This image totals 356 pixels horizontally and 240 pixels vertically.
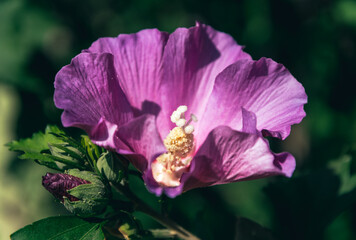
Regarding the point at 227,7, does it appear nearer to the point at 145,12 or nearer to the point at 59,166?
the point at 145,12

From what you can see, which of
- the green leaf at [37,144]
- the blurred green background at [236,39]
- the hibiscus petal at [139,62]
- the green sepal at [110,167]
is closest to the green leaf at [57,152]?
the green leaf at [37,144]

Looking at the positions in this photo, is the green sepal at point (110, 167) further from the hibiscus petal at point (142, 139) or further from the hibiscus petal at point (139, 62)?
the hibiscus petal at point (139, 62)

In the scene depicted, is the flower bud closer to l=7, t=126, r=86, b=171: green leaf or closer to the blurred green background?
l=7, t=126, r=86, b=171: green leaf

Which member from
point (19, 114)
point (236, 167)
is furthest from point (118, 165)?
point (19, 114)

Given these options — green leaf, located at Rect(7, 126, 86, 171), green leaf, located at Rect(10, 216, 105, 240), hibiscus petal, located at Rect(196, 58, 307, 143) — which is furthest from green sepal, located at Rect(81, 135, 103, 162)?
hibiscus petal, located at Rect(196, 58, 307, 143)

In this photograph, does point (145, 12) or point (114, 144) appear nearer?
point (114, 144)

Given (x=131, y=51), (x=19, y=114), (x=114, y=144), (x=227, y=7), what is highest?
(x=131, y=51)
